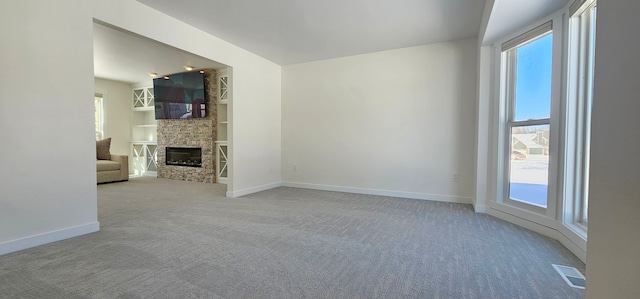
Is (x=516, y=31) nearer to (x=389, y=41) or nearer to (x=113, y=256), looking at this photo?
(x=389, y=41)

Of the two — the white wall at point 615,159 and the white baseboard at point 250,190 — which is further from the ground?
the white wall at point 615,159

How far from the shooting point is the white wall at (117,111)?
6896mm

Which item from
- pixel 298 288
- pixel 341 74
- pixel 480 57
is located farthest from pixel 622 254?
pixel 341 74

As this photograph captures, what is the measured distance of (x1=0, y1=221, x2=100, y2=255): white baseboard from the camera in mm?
2176

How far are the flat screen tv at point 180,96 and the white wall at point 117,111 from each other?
155 cm

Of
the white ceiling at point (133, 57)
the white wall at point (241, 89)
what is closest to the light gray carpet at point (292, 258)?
the white wall at point (241, 89)

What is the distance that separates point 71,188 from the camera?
8.34 ft

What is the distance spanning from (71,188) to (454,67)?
4.98 m

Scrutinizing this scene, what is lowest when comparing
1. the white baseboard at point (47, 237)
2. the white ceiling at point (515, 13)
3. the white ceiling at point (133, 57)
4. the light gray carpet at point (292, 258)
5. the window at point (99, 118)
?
the light gray carpet at point (292, 258)

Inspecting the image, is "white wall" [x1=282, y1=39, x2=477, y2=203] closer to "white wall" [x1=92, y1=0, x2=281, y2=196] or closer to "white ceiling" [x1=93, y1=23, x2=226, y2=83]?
"white wall" [x1=92, y1=0, x2=281, y2=196]

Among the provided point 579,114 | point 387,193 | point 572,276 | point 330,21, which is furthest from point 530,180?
point 330,21

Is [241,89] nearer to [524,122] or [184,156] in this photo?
[184,156]

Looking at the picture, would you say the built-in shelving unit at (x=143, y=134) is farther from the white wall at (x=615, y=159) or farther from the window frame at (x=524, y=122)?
the white wall at (x=615, y=159)

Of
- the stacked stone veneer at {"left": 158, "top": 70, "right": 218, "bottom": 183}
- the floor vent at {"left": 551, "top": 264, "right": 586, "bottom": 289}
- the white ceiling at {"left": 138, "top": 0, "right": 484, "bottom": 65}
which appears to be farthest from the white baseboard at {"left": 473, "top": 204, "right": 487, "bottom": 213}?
the stacked stone veneer at {"left": 158, "top": 70, "right": 218, "bottom": 183}
